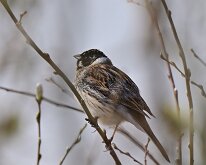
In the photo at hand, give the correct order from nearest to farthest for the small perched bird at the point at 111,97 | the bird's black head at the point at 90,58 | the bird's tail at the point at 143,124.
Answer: the bird's tail at the point at 143,124 → the small perched bird at the point at 111,97 → the bird's black head at the point at 90,58

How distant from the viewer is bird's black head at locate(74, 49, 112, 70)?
256 inches

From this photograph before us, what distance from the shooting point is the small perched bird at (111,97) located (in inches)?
201

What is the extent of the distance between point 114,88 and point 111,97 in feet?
0.55

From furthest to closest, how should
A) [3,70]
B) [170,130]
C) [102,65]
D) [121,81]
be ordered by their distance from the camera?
1. [102,65]
2. [121,81]
3. [3,70]
4. [170,130]

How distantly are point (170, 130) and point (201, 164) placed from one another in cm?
52

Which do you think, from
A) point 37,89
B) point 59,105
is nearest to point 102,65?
point 59,105

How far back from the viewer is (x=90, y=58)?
6.61m

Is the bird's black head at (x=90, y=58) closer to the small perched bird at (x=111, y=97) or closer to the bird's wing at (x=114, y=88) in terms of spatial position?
the small perched bird at (x=111, y=97)

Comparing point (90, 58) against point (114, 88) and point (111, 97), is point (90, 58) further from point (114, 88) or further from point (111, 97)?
point (111, 97)

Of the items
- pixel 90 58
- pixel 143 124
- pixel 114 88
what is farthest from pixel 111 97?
pixel 90 58

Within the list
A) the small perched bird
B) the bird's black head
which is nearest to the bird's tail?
the small perched bird

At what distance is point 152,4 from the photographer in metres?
3.30

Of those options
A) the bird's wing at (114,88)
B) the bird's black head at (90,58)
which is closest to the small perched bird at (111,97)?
the bird's wing at (114,88)

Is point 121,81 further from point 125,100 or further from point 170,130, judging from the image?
point 170,130
